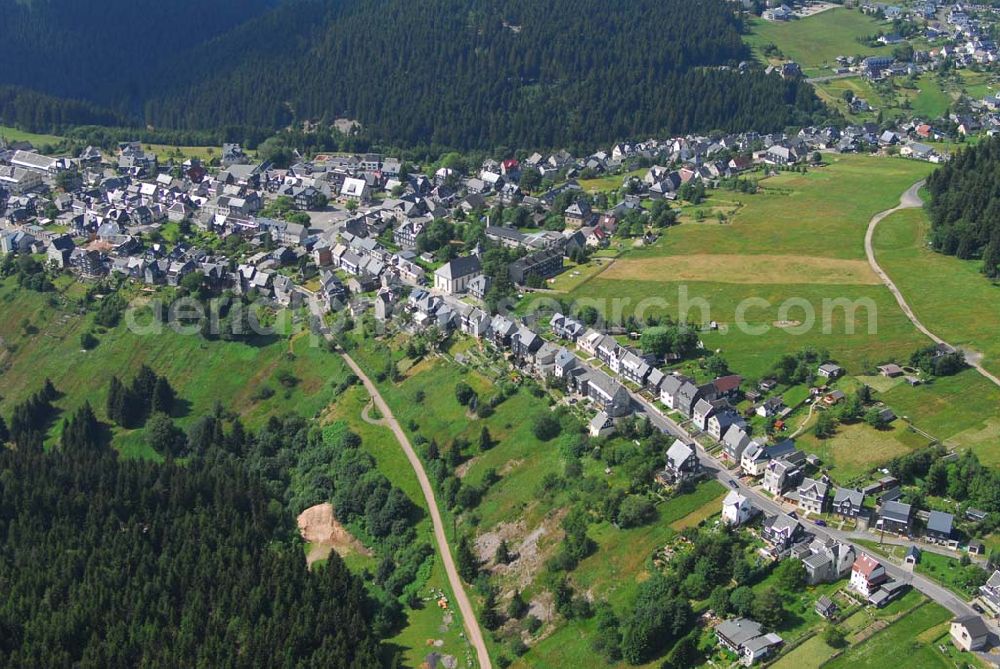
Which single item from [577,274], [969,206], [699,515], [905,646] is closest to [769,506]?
[699,515]

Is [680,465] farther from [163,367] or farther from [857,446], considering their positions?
[163,367]

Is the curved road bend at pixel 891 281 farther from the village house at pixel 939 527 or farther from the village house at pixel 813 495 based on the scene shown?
the village house at pixel 813 495

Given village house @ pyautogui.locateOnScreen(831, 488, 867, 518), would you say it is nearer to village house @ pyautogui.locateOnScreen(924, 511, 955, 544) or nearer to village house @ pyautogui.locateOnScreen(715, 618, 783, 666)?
village house @ pyautogui.locateOnScreen(924, 511, 955, 544)

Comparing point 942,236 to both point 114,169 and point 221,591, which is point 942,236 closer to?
point 221,591

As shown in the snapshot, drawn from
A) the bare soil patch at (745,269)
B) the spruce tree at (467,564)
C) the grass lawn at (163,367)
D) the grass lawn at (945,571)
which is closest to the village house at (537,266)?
the bare soil patch at (745,269)

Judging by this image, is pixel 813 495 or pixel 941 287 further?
pixel 941 287

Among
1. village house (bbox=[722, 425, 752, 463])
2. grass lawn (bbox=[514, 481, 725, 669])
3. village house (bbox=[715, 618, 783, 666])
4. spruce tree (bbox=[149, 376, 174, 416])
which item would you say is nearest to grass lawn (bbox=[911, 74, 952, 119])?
village house (bbox=[722, 425, 752, 463])
